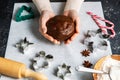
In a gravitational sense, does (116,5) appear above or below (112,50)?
above

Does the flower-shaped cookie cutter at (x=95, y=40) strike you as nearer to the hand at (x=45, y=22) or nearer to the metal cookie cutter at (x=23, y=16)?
the hand at (x=45, y=22)

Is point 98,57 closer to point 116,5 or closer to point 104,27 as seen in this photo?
point 104,27

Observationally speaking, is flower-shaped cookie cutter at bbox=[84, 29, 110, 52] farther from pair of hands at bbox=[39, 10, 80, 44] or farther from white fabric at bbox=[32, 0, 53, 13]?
white fabric at bbox=[32, 0, 53, 13]

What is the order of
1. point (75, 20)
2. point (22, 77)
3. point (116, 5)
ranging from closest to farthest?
1. point (22, 77)
2. point (75, 20)
3. point (116, 5)

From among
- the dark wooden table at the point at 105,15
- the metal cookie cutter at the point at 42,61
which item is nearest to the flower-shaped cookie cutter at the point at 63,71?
the metal cookie cutter at the point at 42,61

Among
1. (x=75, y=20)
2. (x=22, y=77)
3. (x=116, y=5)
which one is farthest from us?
(x=116, y=5)

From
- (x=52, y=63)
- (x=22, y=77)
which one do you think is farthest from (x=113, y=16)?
(x=22, y=77)

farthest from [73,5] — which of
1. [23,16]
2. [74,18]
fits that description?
[23,16]

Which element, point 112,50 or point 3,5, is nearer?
point 112,50
